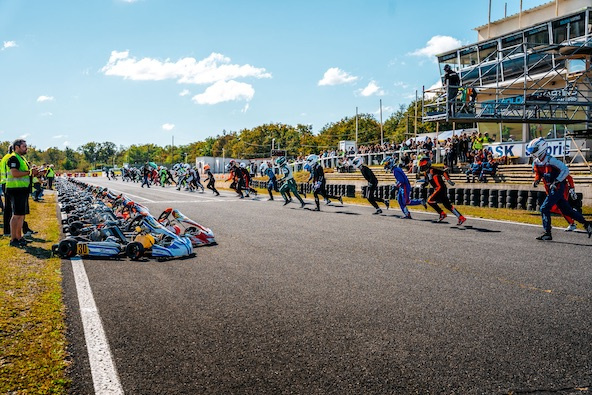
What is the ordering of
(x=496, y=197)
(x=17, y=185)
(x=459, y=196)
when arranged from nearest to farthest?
(x=17, y=185) → (x=496, y=197) → (x=459, y=196)

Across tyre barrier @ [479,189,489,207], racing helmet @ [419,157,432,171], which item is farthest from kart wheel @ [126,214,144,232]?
tyre barrier @ [479,189,489,207]

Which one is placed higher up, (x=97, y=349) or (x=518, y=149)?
(x=518, y=149)

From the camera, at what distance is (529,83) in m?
27.5

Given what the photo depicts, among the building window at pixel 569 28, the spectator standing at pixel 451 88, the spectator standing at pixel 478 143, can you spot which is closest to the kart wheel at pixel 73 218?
the spectator standing at pixel 451 88

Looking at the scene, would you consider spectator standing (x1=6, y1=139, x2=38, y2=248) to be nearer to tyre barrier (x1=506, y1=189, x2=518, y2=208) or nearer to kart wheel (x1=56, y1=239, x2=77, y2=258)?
kart wheel (x1=56, y1=239, x2=77, y2=258)

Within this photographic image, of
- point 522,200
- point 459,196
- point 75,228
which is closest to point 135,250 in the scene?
point 75,228

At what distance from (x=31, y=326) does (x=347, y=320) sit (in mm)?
2842

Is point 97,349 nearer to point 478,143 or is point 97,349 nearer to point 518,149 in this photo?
point 478,143

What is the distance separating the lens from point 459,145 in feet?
73.7

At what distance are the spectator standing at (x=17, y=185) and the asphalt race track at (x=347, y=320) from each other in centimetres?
255

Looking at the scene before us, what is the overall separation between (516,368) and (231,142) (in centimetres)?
11691

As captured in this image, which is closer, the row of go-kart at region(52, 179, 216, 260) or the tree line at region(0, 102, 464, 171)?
the row of go-kart at region(52, 179, 216, 260)

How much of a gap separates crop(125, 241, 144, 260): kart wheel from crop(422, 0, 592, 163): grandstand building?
12.9 m

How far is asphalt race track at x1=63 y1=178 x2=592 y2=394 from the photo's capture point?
9.94 ft
